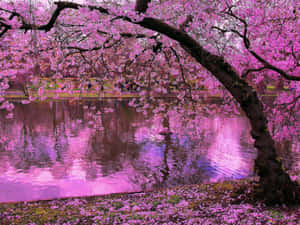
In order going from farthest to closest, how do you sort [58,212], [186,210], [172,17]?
[172,17] < [58,212] < [186,210]

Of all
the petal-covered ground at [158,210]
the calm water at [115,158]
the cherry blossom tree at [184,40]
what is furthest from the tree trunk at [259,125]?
the calm water at [115,158]

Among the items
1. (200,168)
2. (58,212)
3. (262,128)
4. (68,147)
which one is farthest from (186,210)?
(68,147)

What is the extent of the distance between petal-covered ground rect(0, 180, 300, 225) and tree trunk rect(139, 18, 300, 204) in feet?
1.31

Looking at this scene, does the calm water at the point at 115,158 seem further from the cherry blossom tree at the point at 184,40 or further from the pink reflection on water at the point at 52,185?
the cherry blossom tree at the point at 184,40

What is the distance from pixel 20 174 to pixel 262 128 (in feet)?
35.3

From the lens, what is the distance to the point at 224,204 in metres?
7.25

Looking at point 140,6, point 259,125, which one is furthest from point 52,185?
point 259,125

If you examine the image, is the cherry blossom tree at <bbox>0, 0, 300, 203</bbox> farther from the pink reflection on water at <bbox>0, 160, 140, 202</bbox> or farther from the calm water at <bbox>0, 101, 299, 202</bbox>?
the pink reflection on water at <bbox>0, 160, 140, 202</bbox>

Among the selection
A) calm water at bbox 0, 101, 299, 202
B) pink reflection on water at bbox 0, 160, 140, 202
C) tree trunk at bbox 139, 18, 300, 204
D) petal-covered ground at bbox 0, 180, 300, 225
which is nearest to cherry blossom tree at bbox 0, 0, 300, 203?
tree trunk at bbox 139, 18, 300, 204

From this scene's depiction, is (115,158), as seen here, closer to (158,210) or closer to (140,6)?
(158,210)

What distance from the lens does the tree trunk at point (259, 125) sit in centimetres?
662

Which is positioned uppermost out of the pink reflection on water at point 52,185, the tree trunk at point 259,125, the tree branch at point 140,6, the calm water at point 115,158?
the tree branch at point 140,6

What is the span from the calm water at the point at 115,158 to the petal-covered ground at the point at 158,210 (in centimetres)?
146

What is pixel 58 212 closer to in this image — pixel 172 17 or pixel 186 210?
pixel 186 210
